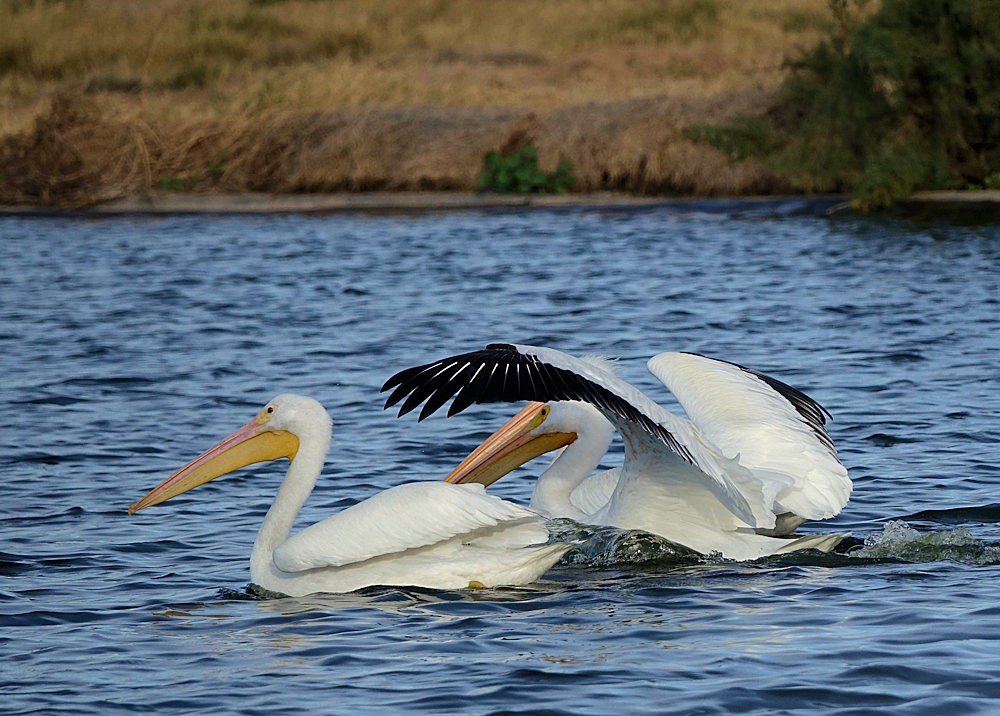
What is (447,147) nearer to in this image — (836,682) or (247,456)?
(247,456)

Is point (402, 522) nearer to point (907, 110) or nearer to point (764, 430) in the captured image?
point (764, 430)

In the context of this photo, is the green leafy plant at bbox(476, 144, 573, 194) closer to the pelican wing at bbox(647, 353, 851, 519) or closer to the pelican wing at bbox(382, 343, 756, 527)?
the pelican wing at bbox(647, 353, 851, 519)

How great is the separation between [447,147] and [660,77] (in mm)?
5745

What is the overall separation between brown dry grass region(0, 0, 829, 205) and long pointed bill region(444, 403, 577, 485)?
1281 cm

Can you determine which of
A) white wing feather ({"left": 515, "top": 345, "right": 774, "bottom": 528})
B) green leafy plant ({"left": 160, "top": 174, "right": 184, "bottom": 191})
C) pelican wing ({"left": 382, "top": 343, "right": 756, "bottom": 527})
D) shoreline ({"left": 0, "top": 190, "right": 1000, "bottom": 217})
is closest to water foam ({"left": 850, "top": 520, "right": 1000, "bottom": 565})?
white wing feather ({"left": 515, "top": 345, "right": 774, "bottom": 528})

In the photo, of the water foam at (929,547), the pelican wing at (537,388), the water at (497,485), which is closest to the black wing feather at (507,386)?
the pelican wing at (537,388)

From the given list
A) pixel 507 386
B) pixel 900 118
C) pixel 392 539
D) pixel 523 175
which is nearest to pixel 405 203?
pixel 523 175

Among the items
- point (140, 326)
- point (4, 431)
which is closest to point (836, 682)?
point (4, 431)

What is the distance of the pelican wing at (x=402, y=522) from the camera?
16.2ft

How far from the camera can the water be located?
167 inches

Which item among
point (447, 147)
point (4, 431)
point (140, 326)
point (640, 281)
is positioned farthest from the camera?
point (447, 147)

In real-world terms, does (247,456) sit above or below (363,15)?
below

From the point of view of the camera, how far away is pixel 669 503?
5488mm

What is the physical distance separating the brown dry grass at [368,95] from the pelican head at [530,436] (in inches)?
505
